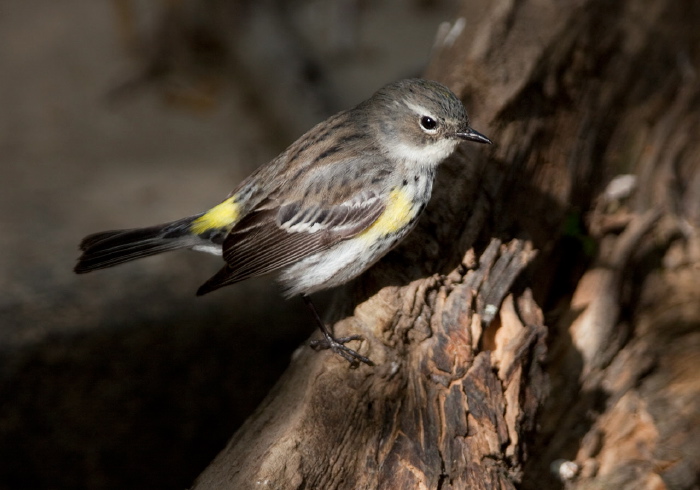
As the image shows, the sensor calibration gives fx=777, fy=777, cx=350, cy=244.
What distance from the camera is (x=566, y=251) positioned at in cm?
470

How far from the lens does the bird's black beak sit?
12.7ft

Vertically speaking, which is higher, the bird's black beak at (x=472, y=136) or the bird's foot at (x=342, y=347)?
the bird's black beak at (x=472, y=136)

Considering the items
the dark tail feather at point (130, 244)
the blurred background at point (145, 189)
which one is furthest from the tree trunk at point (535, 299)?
the blurred background at point (145, 189)

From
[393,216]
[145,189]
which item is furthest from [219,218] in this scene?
[145,189]

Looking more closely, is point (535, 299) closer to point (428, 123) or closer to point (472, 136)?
point (472, 136)

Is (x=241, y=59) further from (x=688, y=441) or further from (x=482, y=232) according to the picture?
(x=688, y=441)

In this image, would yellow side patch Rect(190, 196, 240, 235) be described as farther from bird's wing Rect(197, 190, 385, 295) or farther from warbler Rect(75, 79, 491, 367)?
bird's wing Rect(197, 190, 385, 295)

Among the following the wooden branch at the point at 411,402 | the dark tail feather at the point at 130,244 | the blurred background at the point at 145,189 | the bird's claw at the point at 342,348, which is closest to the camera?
the wooden branch at the point at 411,402

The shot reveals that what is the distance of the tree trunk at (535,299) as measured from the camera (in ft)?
10.7

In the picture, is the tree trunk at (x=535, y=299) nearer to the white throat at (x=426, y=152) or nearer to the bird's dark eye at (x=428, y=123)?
the white throat at (x=426, y=152)

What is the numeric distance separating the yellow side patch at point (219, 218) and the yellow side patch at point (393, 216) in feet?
2.62

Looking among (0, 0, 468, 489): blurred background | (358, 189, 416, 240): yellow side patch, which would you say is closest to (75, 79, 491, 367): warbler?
(358, 189, 416, 240): yellow side patch

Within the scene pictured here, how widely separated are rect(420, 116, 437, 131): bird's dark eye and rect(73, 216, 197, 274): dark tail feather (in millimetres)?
1381

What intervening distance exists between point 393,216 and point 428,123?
0.54 m
